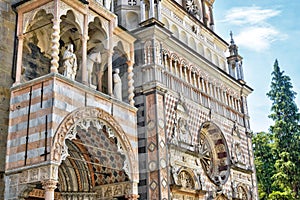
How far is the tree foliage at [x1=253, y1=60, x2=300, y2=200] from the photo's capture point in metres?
30.4

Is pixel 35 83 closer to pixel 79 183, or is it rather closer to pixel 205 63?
pixel 79 183

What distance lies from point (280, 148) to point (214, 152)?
559 inches

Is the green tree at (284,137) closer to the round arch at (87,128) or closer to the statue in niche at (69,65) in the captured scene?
the round arch at (87,128)

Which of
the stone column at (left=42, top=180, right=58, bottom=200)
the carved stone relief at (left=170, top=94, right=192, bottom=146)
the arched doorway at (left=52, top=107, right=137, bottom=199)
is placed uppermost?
the carved stone relief at (left=170, top=94, right=192, bottom=146)

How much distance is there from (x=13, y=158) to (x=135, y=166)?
393cm

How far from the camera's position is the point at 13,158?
35.5 feet

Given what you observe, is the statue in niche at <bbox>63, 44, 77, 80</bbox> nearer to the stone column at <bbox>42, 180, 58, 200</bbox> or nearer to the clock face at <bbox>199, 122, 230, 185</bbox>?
the stone column at <bbox>42, 180, 58, 200</bbox>

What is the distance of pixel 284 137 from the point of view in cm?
3219

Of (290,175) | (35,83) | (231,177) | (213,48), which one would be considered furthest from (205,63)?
(290,175)

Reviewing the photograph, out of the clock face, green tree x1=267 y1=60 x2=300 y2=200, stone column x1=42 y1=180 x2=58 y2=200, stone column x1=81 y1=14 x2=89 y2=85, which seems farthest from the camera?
green tree x1=267 y1=60 x2=300 y2=200

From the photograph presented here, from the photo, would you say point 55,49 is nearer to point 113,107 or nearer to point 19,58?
point 19,58

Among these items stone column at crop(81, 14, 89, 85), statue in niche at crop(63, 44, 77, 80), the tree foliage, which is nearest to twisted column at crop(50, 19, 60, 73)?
statue in niche at crop(63, 44, 77, 80)

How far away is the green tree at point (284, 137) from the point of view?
3038 cm

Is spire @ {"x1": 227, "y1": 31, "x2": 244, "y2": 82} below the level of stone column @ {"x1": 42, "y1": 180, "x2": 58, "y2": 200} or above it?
above
